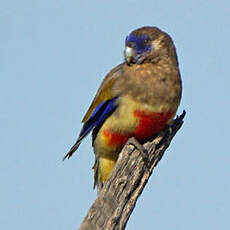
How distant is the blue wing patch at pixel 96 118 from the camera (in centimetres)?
780

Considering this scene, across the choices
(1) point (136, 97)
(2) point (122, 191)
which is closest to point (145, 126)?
(1) point (136, 97)

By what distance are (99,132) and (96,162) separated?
1.85ft

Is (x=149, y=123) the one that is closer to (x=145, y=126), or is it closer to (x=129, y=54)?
(x=145, y=126)

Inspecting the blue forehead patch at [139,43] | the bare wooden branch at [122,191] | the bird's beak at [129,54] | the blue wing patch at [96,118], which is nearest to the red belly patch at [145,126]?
the blue wing patch at [96,118]

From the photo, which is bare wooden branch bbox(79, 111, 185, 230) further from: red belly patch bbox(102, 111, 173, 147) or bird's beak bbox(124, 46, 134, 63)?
bird's beak bbox(124, 46, 134, 63)

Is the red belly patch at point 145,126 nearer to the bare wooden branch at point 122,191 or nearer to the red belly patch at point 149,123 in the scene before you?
the red belly patch at point 149,123

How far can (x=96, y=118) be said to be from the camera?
315 inches

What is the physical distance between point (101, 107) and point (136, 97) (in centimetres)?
60

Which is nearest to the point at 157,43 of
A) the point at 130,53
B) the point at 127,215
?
the point at 130,53

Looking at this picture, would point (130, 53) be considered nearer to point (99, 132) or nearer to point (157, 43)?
point (157, 43)

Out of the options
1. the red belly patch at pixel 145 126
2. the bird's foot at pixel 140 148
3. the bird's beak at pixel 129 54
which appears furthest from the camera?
the bird's beak at pixel 129 54

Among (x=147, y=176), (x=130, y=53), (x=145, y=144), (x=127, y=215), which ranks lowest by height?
(x=127, y=215)

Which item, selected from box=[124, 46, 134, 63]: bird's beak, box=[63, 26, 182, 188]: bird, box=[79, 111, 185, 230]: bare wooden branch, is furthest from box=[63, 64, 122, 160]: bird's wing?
box=[79, 111, 185, 230]: bare wooden branch

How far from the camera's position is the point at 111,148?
799 cm
